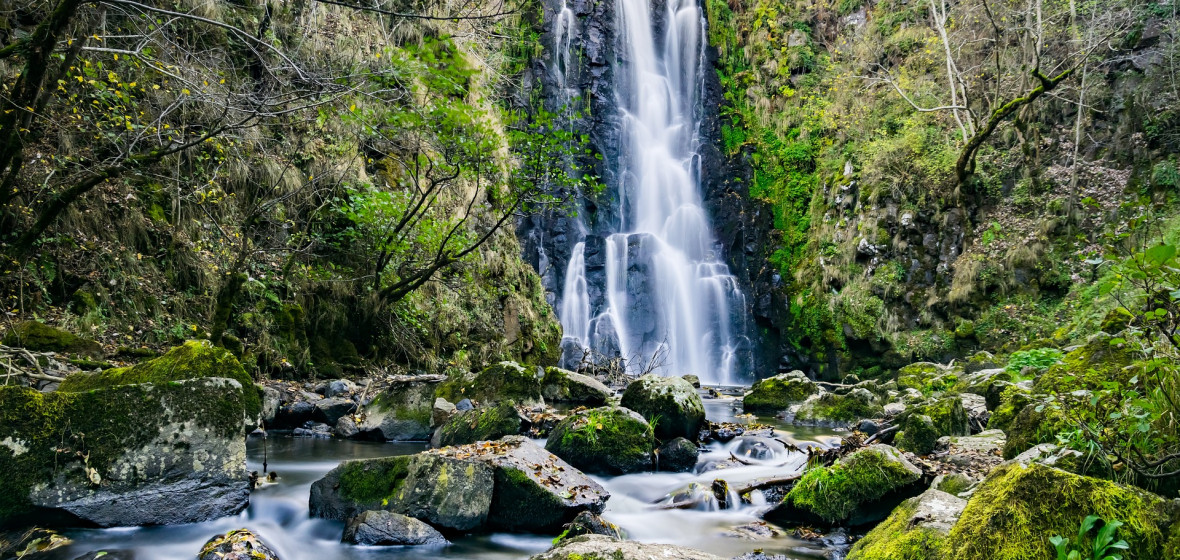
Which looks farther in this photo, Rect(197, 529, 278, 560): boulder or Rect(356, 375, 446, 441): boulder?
Rect(356, 375, 446, 441): boulder

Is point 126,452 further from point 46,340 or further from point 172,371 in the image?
point 46,340

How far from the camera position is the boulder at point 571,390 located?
9.77 m

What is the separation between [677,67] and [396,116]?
19153 millimetres

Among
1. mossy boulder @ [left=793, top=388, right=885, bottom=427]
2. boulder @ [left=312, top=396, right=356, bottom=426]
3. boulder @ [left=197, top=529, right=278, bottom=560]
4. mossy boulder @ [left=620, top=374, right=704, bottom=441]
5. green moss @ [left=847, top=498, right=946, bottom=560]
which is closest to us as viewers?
green moss @ [left=847, top=498, right=946, bottom=560]

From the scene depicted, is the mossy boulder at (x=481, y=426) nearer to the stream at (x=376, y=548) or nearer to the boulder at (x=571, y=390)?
the stream at (x=376, y=548)

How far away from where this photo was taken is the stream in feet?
12.5

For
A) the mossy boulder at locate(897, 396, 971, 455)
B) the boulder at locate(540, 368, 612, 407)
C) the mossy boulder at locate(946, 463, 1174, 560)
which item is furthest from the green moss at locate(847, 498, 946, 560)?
the boulder at locate(540, 368, 612, 407)

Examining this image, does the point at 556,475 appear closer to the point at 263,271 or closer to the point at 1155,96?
the point at 263,271

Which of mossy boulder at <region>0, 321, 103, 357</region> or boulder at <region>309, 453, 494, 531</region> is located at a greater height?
mossy boulder at <region>0, 321, 103, 357</region>

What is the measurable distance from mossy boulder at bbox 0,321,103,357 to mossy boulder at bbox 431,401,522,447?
382cm

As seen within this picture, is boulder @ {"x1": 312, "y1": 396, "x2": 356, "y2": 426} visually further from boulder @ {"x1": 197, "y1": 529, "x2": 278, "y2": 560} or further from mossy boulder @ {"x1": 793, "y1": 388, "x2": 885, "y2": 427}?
mossy boulder @ {"x1": 793, "y1": 388, "x2": 885, "y2": 427}

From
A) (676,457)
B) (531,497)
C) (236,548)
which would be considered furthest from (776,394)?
(236,548)

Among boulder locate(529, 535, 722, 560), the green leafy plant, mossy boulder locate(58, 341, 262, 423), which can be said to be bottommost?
boulder locate(529, 535, 722, 560)

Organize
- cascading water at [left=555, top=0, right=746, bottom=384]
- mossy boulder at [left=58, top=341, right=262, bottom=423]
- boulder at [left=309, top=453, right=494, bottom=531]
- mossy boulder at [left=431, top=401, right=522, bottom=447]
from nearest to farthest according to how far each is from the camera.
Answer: mossy boulder at [left=58, top=341, right=262, bottom=423] < boulder at [left=309, top=453, right=494, bottom=531] < mossy boulder at [left=431, top=401, right=522, bottom=447] < cascading water at [left=555, top=0, right=746, bottom=384]
